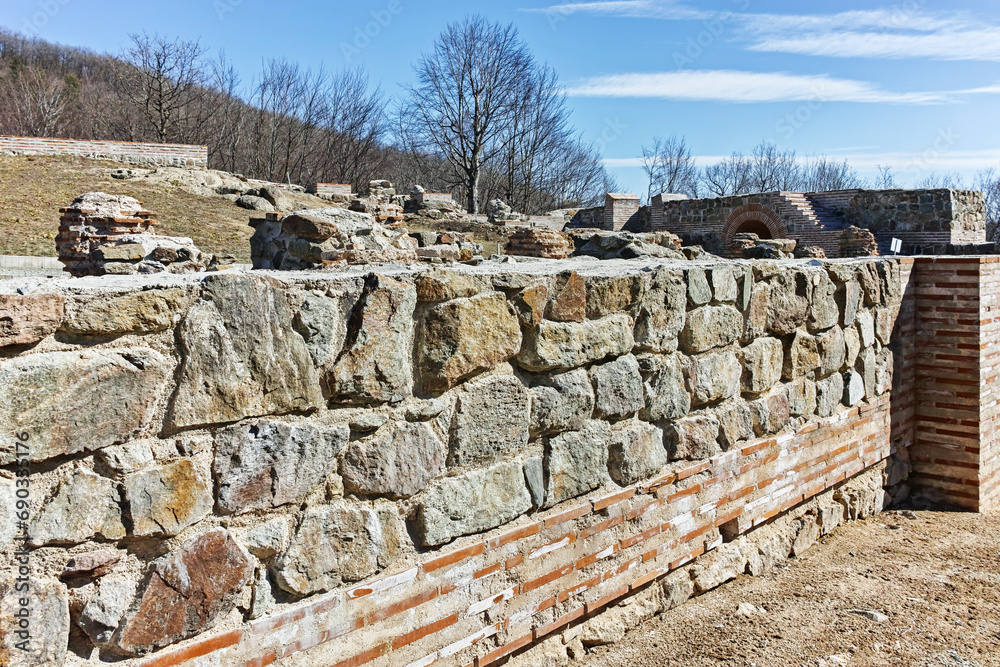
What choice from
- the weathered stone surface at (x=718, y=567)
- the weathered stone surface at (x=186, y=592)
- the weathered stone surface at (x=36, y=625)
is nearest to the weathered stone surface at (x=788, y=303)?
the weathered stone surface at (x=718, y=567)

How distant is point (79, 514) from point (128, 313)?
0.44 meters

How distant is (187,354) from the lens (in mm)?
1683

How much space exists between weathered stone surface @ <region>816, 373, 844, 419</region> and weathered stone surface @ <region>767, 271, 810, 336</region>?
0.45 m

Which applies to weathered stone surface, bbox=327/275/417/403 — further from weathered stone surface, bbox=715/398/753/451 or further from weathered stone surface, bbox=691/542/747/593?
weathered stone surface, bbox=691/542/747/593

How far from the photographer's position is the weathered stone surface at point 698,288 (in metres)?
2.97

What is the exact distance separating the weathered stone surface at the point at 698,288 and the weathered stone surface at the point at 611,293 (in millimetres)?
326

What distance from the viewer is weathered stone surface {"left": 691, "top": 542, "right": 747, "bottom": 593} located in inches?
126

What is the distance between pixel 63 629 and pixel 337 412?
78 centimetres

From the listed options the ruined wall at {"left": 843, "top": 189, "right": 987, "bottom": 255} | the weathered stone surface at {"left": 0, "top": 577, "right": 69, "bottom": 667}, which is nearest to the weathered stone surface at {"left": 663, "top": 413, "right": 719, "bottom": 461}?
the weathered stone surface at {"left": 0, "top": 577, "right": 69, "bottom": 667}

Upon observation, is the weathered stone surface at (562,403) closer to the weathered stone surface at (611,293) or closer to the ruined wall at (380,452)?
the ruined wall at (380,452)

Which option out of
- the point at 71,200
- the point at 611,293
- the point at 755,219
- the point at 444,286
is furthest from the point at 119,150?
the point at 444,286

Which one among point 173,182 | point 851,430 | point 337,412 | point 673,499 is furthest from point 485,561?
point 173,182

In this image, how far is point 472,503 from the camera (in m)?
2.28

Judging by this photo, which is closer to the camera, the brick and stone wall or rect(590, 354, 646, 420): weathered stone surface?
rect(590, 354, 646, 420): weathered stone surface
